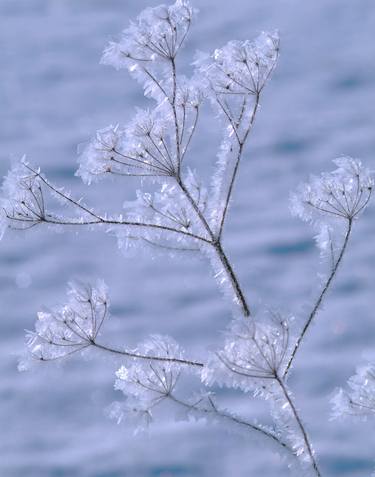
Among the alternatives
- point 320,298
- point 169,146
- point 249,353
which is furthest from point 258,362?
point 169,146

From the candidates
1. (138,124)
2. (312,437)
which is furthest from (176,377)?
(138,124)

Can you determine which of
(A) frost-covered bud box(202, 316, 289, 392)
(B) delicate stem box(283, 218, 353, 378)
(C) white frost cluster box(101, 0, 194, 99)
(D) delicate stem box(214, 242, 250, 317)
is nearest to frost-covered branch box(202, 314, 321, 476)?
(A) frost-covered bud box(202, 316, 289, 392)

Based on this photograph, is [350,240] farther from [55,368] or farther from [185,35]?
[55,368]

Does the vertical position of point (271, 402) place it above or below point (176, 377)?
below

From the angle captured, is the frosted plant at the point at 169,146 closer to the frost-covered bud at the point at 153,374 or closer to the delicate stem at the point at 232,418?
the frost-covered bud at the point at 153,374

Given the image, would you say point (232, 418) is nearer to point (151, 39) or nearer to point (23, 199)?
point (23, 199)

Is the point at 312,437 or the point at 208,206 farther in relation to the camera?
the point at 208,206

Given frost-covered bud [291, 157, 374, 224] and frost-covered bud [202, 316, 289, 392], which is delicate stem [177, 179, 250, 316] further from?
frost-covered bud [291, 157, 374, 224]
